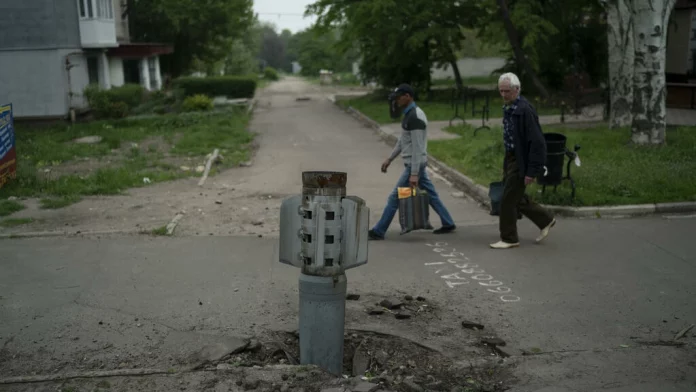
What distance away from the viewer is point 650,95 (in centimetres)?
1477

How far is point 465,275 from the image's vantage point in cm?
765

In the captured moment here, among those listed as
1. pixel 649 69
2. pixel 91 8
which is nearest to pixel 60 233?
pixel 649 69

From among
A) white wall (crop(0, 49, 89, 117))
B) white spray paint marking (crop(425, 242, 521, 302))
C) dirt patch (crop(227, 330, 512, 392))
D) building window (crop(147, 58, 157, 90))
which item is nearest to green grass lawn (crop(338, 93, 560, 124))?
building window (crop(147, 58, 157, 90))

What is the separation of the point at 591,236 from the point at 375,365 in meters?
5.00

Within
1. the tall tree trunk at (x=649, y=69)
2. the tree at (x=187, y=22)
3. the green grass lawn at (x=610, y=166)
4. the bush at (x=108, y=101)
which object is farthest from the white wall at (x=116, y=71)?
the tall tree trunk at (x=649, y=69)

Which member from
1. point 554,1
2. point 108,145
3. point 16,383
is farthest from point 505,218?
point 554,1

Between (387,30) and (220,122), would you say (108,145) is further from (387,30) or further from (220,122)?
(387,30)

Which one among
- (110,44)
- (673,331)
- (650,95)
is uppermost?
(110,44)

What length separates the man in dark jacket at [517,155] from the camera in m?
8.17

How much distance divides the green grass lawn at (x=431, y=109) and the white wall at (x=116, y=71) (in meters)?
10.4

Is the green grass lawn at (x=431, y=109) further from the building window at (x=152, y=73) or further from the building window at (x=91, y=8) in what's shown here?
the building window at (x=152, y=73)

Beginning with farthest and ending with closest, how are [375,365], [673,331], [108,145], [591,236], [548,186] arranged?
[108,145] → [548,186] → [591,236] → [673,331] → [375,365]

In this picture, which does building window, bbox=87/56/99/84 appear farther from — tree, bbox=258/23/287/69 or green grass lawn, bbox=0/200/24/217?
tree, bbox=258/23/287/69

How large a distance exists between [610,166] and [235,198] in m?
6.37
